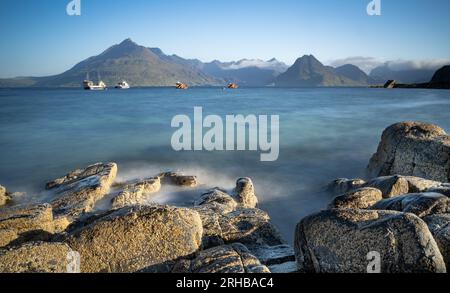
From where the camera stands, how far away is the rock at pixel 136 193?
10031 millimetres

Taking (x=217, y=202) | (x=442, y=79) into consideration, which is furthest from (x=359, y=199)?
(x=442, y=79)

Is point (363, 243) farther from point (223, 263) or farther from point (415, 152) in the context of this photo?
point (415, 152)

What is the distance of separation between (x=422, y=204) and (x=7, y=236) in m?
7.60

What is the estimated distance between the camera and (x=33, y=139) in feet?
84.0

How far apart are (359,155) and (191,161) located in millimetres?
9772

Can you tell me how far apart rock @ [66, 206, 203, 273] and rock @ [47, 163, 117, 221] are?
3396mm

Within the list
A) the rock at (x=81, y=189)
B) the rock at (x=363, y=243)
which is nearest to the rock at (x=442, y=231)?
the rock at (x=363, y=243)

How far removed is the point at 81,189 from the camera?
10.4m

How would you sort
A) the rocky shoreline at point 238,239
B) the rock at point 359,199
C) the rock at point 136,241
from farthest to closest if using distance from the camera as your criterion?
the rock at point 359,199, the rock at point 136,241, the rocky shoreline at point 238,239

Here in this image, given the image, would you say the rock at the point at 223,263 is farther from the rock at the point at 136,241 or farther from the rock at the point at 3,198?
the rock at the point at 3,198

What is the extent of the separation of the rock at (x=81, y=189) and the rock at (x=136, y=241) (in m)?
3.40

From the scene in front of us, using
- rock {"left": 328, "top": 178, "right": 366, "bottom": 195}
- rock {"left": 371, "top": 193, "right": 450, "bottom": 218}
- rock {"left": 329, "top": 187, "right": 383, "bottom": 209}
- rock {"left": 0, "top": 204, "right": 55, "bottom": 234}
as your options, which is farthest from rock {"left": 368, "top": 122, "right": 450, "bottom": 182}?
rock {"left": 0, "top": 204, "right": 55, "bottom": 234}

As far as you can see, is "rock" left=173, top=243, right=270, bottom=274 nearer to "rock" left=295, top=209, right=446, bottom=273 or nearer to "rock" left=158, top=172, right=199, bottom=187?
"rock" left=295, top=209, right=446, bottom=273
